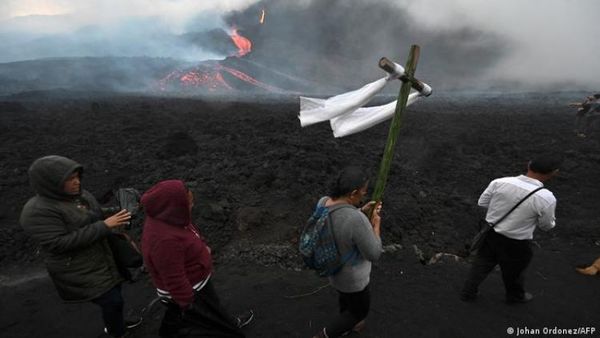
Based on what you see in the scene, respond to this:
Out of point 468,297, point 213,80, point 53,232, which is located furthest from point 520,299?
point 213,80

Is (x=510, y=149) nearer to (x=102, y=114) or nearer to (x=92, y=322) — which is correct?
(x=92, y=322)

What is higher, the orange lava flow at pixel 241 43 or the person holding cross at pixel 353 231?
the orange lava flow at pixel 241 43

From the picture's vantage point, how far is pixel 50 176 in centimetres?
258

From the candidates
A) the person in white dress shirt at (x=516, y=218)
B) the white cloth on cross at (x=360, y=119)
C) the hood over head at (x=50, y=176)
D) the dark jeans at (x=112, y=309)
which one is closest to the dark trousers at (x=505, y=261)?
the person in white dress shirt at (x=516, y=218)

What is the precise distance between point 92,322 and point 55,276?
5.57 feet

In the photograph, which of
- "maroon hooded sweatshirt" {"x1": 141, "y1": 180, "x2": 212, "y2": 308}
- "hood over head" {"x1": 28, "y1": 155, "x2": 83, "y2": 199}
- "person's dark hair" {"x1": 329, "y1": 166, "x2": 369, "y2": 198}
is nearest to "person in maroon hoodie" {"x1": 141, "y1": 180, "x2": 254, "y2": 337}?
"maroon hooded sweatshirt" {"x1": 141, "y1": 180, "x2": 212, "y2": 308}

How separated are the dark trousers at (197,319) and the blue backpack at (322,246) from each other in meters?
0.95

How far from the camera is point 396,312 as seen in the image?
4.11m

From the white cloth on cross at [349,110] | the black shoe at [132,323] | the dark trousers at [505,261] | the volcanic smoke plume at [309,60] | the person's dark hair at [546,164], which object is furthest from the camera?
the volcanic smoke plume at [309,60]

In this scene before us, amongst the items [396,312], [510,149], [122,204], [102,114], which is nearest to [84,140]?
[102,114]

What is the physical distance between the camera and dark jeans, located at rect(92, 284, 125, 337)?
3.04m

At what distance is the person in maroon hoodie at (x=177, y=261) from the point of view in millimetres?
2479

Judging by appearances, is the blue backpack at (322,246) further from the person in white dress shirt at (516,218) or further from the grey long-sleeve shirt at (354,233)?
the person in white dress shirt at (516,218)

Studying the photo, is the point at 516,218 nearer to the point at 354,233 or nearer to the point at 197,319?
the point at 354,233
